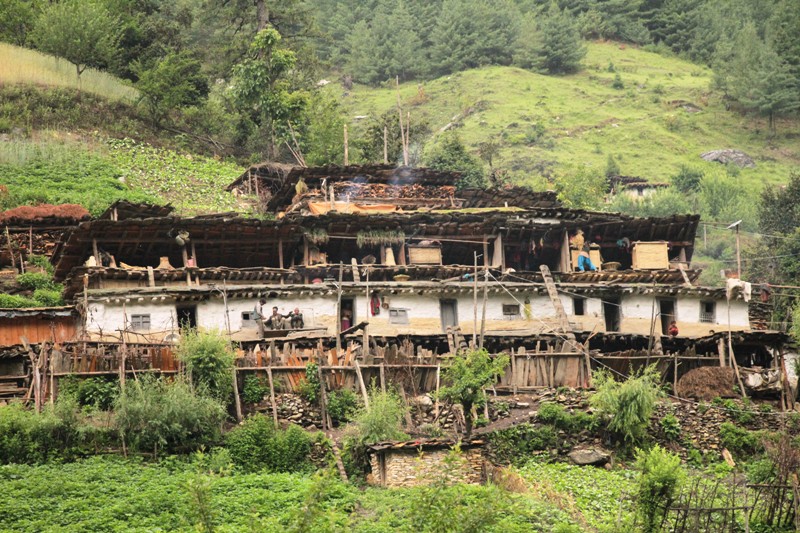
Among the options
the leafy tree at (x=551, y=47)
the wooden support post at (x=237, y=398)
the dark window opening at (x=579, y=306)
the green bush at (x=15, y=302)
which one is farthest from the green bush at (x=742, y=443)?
the leafy tree at (x=551, y=47)

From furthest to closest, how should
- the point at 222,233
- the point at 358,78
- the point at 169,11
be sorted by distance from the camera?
the point at 358,78
the point at 169,11
the point at 222,233

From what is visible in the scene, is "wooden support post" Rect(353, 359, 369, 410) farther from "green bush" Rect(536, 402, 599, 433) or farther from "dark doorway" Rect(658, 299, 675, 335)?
"dark doorway" Rect(658, 299, 675, 335)

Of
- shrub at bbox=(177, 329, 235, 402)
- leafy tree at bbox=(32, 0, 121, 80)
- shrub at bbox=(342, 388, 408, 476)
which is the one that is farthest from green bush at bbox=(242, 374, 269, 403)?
leafy tree at bbox=(32, 0, 121, 80)

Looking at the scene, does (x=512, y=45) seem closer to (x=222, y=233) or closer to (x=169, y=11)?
(x=169, y=11)

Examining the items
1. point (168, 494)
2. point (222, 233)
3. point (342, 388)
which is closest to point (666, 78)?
point (222, 233)

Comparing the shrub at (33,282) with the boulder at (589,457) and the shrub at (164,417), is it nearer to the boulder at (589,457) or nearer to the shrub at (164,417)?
the shrub at (164,417)

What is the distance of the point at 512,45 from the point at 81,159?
51.7 m

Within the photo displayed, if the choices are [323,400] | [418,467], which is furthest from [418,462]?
[323,400]

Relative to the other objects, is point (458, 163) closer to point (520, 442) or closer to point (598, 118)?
point (520, 442)

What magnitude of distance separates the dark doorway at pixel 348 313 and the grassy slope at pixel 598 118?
133ft

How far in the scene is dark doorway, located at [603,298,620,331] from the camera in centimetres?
4203

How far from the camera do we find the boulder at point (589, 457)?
32.2 meters

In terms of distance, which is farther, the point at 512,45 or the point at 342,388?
the point at 512,45

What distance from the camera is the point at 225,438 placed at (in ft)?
103
